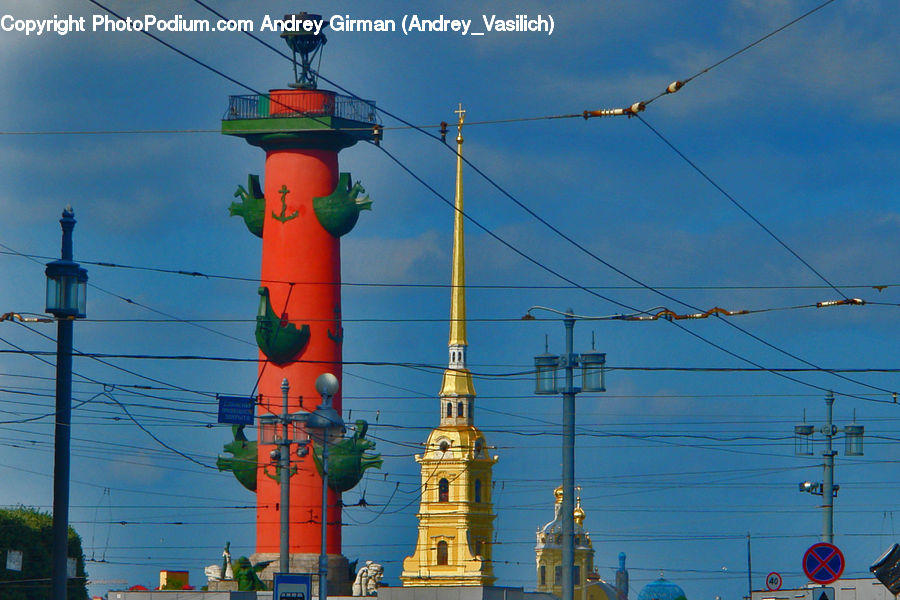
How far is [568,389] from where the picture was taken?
136 ft

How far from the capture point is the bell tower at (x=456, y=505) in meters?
109

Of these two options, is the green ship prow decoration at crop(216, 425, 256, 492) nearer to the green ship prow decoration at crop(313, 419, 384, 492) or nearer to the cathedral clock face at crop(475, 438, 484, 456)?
the green ship prow decoration at crop(313, 419, 384, 492)

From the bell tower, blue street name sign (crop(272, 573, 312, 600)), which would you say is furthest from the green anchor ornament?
the bell tower

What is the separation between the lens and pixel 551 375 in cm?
4194

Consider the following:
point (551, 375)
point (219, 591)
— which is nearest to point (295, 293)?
point (219, 591)

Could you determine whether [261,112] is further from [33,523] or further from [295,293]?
[33,523]

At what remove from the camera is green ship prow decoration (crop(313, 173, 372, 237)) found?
6041 centimetres

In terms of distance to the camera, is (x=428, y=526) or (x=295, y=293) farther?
(x=428, y=526)

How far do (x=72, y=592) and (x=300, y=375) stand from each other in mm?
10624

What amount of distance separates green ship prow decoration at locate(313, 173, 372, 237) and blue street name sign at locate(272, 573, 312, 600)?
→ 78.0ft

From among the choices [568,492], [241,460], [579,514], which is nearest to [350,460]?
[241,460]

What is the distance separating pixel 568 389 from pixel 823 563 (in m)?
13.7

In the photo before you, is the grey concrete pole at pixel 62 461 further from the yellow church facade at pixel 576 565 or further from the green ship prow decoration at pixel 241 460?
the yellow church facade at pixel 576 565

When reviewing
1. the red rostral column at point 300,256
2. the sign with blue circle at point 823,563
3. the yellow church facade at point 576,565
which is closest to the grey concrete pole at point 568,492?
the sign with blue circle at point 823,563
